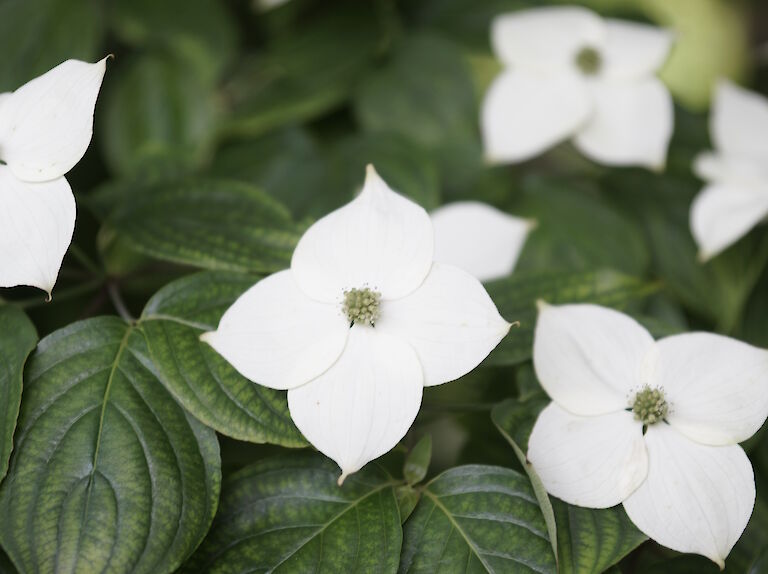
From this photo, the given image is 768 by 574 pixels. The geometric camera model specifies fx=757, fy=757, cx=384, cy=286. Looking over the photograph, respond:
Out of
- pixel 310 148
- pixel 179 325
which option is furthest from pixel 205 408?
pixel 310 148

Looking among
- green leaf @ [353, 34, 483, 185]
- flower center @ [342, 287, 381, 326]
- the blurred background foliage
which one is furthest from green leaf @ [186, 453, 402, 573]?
green leaf @ [353, 34, 483, 185]

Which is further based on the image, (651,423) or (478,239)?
(478,239)

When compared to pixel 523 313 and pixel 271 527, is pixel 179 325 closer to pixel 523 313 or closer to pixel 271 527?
pixel 271 527

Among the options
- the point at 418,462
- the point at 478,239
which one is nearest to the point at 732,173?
the point at 478,239

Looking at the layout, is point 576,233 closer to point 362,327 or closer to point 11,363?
point 362,327

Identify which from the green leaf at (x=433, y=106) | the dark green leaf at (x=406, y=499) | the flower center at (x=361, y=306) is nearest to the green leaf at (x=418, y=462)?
the dark green leaf at (x=406, y=499)

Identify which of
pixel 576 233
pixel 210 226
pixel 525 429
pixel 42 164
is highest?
pixel 42 164
